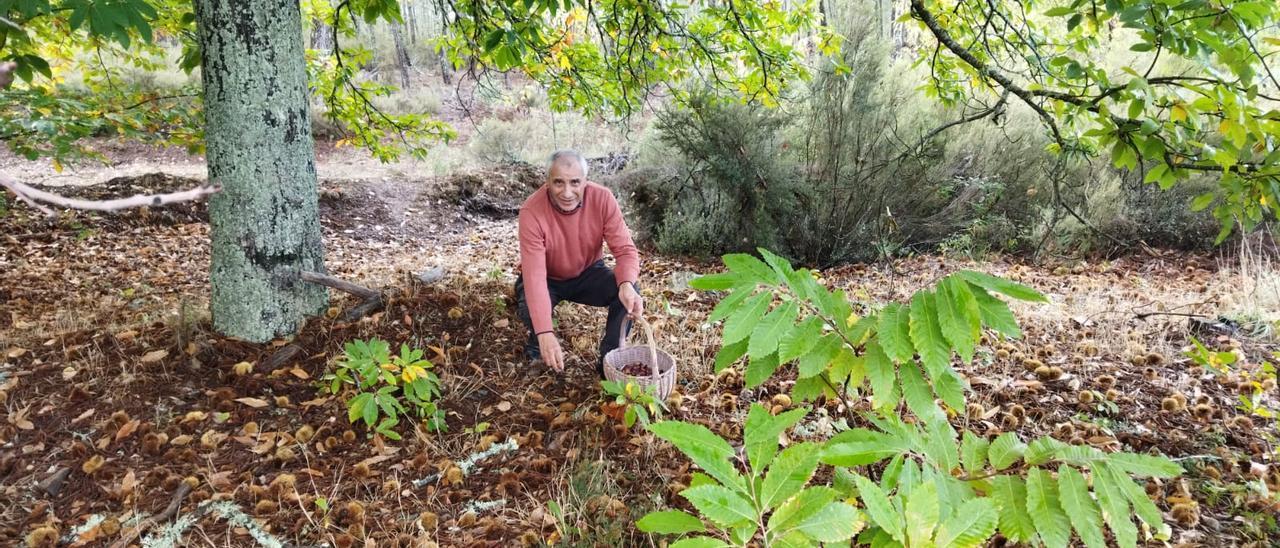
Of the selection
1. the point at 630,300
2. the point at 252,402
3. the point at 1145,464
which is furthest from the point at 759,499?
the point at 252,402

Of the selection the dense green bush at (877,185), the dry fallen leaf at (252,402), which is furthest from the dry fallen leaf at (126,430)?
the dense green bush at (877,185)

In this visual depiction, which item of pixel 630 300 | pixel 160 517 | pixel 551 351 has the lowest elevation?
pixel 160 517

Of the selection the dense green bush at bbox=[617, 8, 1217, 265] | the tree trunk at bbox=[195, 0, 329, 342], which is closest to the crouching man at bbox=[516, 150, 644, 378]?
the tree trunk at bbox=[195, 0, 329, 342]

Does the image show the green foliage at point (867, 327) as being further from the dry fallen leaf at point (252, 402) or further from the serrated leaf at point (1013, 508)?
the dry fallen leaf at point (252, 402)

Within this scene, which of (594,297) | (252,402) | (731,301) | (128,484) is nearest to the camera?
(731,301)

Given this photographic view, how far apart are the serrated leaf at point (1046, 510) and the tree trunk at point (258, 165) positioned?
286 cm

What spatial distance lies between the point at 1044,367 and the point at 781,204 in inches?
122

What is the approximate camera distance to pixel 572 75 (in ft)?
14.7

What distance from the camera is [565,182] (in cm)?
276

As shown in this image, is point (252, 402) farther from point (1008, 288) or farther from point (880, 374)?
point (1008, 288)

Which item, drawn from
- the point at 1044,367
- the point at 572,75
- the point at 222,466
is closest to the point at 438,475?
the point at 222,466

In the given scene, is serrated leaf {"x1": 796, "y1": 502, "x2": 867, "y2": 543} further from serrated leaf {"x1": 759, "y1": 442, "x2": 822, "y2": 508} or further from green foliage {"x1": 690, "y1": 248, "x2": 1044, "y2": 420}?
green foliage {"x1": 690, "y1": 248, "x2": 1044, "y2": 420}

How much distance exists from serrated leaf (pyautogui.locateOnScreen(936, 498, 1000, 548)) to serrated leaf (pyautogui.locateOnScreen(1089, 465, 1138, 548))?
0.20 meters

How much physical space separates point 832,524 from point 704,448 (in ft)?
0.70
